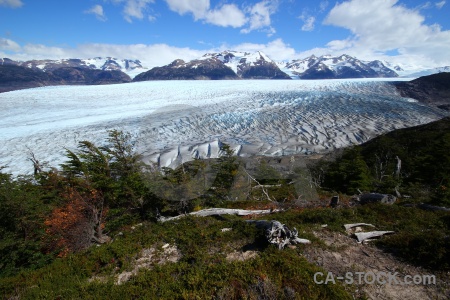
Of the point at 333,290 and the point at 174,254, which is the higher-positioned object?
the point at 333,290

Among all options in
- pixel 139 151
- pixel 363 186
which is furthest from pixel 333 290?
pixel 139 151

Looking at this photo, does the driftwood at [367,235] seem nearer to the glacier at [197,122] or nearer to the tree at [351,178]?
the tree at [351,178]

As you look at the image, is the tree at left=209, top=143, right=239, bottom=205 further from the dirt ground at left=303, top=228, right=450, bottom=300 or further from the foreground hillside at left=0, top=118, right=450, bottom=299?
the dirt ground at left=303, top=228, right=450, bottom=300

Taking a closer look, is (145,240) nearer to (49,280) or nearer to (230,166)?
(49,280)

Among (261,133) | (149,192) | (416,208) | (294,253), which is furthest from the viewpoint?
(261,133)

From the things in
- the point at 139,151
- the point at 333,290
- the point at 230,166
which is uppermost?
the point at 333,290

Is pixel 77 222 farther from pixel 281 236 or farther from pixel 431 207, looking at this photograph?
pixel 431 207

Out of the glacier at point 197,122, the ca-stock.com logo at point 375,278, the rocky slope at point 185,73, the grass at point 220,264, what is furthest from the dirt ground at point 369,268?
the rocky slope at point 185,73
